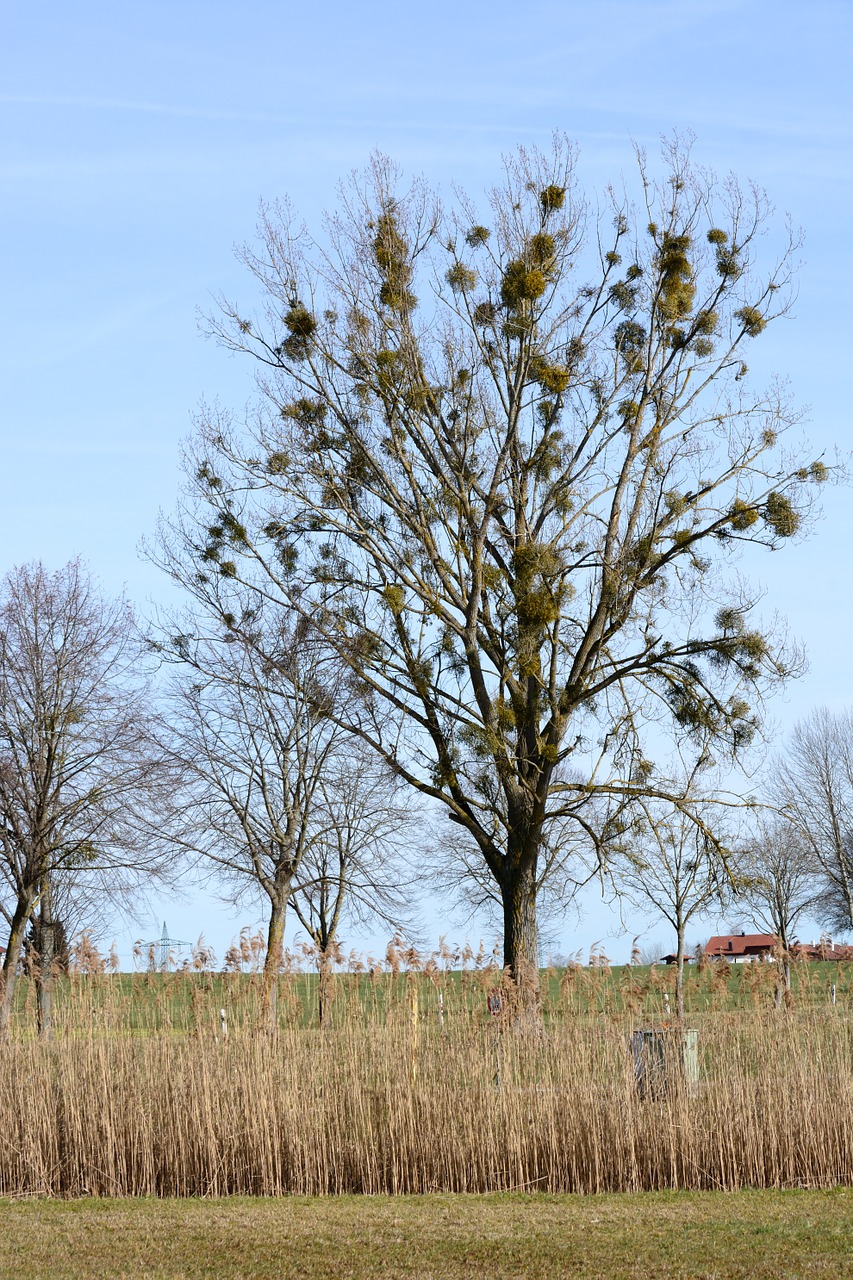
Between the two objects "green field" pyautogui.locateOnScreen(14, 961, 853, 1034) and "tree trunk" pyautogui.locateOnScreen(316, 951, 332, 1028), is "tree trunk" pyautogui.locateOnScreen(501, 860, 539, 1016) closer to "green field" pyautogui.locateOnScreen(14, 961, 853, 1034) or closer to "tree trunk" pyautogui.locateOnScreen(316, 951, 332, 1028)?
"green field" pyautogui.locateOnScreen(14, 961, 853, 1034)

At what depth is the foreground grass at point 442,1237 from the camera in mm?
7223

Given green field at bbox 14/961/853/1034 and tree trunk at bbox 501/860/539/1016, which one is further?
tree trunk at bbox 501/860/539/1016

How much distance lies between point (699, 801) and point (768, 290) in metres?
7.96

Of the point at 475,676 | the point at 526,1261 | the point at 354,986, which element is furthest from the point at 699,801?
the point at 526,1261

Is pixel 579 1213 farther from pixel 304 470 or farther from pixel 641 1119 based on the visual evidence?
pixel 304 470

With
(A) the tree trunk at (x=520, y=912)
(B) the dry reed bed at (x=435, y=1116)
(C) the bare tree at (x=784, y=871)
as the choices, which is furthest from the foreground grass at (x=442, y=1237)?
(C) the bare tree at (x=784, y=871)

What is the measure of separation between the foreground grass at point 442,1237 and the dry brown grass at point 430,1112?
15.3 inches

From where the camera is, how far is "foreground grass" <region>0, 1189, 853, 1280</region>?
23.7 feet

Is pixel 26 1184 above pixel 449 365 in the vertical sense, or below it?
below

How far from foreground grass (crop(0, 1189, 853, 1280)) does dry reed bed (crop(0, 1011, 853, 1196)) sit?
373mm

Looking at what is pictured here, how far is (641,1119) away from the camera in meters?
9.31

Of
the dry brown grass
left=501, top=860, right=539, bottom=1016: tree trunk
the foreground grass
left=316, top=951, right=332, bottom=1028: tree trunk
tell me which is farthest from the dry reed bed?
left=501, top=860, right=539, bottom=1016: tree trunk

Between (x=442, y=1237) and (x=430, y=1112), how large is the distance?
1.58 m

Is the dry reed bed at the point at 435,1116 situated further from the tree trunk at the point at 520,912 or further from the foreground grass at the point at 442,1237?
the tree trunk at the point at 520,912
